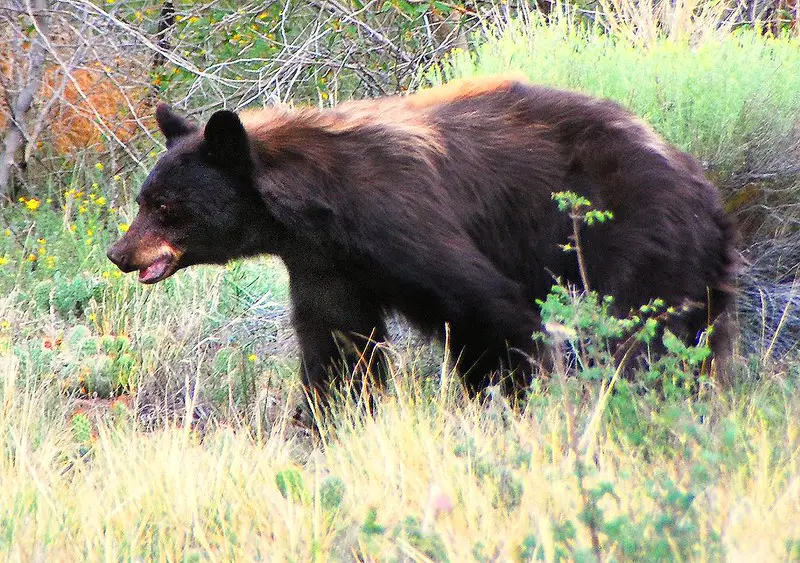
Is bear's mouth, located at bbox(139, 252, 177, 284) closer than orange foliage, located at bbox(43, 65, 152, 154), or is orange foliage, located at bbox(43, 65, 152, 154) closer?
bear's mouth, located at bbox(139, 252, 177, 284)

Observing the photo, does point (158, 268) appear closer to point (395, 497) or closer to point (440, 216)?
point (440, 216)

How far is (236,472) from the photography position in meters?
3.64

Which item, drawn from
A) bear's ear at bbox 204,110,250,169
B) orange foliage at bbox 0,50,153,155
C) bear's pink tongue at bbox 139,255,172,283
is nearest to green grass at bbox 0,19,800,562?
bear's pink tongue at bbox 139,255,172,283

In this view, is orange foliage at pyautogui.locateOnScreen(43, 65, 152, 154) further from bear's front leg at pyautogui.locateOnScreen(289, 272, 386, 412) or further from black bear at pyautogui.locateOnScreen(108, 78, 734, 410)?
bear's front leg at pyautogui.locateOnScreen(289, 272, 386, 412)

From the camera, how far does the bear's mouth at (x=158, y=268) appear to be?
16.0ft

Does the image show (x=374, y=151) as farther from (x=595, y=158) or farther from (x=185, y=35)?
(x=185, y=35)

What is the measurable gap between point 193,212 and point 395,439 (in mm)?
1593

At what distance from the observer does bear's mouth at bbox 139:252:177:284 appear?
488cm

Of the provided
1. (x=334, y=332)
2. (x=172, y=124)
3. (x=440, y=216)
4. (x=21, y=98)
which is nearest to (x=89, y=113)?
(x=21, y=98)

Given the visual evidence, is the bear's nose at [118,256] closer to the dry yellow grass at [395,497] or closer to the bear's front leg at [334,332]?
the bear's front leg at [334,332]

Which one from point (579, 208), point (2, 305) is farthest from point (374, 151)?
point (2, 305)

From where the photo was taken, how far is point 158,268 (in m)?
4.89

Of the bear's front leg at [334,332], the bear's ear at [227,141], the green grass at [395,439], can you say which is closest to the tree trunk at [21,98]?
the green grass at [395,439]

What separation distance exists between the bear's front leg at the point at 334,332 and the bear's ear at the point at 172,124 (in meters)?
0.89
